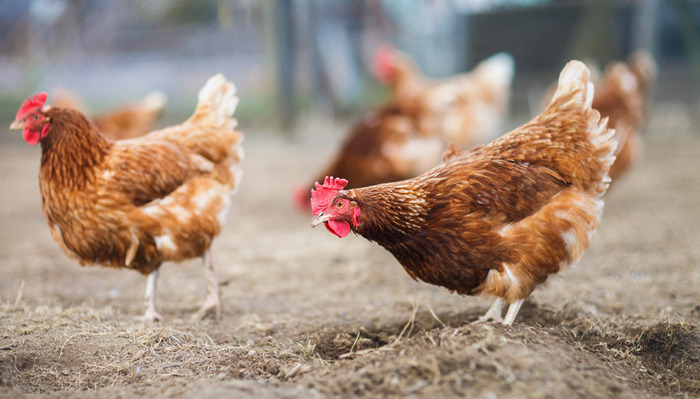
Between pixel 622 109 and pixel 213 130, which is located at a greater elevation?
pixel 213 130

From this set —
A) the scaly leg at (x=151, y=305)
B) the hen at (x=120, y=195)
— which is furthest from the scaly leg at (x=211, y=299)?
the scaly leg at (x=151, y=305)

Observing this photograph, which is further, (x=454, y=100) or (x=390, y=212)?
(x=454, y=100)

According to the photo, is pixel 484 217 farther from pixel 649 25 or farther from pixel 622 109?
pixel 649 25

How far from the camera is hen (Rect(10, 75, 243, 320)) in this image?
3.00m

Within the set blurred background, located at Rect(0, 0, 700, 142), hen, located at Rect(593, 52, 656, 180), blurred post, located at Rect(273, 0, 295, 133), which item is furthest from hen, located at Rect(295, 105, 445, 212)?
blurred background, located at Rect(0, 0, 700, 142)

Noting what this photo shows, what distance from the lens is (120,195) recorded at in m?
3.00

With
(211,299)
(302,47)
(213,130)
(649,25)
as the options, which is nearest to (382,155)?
(213,130)

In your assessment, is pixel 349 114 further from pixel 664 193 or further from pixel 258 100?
pixel 664 193

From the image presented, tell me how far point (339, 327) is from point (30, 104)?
219cm

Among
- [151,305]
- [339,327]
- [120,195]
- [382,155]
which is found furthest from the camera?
[382,155]

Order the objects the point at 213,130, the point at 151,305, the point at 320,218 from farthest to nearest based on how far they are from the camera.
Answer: the point at 213,130, the point at 151,305, the point at 320,218

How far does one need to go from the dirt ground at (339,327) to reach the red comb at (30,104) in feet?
3.77

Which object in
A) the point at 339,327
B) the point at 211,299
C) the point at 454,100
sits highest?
the point at 454,100

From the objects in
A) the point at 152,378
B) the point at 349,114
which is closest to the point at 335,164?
the point at 152,378
